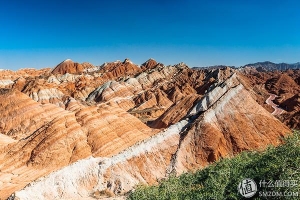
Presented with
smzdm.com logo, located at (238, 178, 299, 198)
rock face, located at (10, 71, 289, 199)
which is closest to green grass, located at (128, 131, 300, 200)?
smzdm.com logo, located at (238, 178, 299, 198)

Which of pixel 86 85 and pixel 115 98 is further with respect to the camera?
pixel 86 85

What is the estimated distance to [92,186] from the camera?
103ft

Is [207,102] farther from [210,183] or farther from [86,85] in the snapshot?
[86,85]

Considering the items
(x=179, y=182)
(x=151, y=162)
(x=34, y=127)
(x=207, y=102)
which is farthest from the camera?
(x=34, y=127)

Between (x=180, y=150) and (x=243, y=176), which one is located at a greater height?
(x=243, y=176)

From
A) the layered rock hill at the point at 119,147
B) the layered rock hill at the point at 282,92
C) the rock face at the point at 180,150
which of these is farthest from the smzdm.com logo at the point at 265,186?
the layered rock hill at the point at 282,92

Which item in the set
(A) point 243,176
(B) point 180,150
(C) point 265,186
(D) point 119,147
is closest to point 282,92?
(B) point 180,150

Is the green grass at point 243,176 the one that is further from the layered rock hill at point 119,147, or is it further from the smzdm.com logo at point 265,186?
the layered rock hill at point 119,147

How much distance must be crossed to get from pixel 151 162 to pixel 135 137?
8.34 metres

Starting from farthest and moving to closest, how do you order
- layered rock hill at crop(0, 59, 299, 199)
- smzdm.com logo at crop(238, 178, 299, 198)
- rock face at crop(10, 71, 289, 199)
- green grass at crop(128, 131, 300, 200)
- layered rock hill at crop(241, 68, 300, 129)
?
layered rock hill at crop(241, 68, 300, 129), layered rock hill at crop(0, 59, 299, 199), rock face at crop(10, 71, 289, 199), green grass at crop(128, 131, 300, 200), smzdm.com logo at crop(238, 178, 299, 198)

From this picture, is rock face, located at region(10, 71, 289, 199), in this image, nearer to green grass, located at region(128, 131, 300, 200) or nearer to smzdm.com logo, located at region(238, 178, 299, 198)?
green grass, located at region(128, 131, 300, 200)

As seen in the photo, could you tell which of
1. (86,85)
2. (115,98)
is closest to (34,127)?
(115,98)

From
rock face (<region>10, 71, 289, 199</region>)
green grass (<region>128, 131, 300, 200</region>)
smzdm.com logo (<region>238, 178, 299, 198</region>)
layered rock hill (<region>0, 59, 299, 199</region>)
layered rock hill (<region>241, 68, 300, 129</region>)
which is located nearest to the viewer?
smzdm.com logo (<region>238, 178, 299, 198</region>)

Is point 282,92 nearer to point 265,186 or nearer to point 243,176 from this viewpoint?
point 243,176
